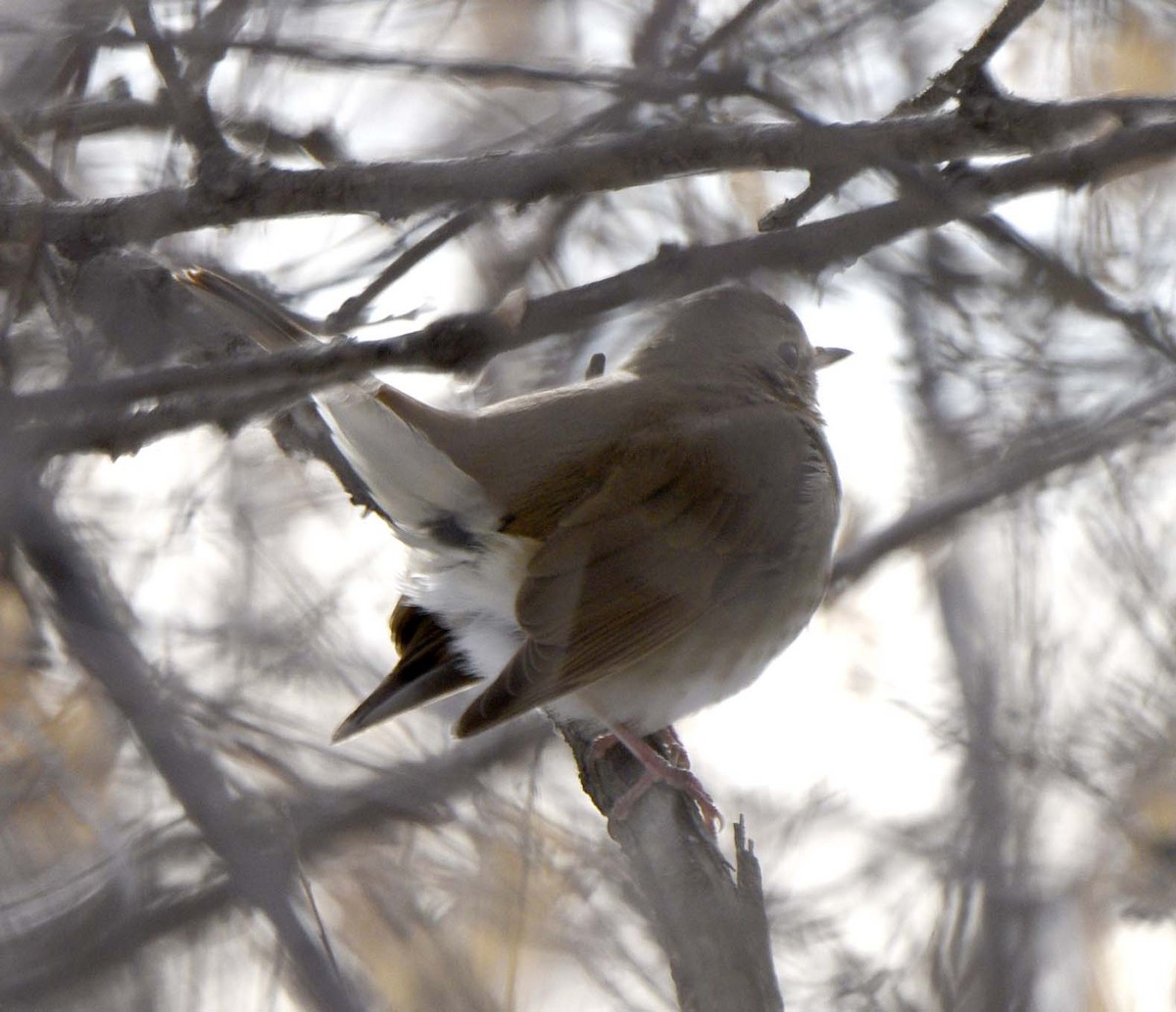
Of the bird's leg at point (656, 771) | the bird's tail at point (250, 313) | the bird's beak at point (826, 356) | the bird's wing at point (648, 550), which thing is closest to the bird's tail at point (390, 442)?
the bird's tail at point (250, 313)

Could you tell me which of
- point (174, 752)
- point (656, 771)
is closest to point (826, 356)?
point (656, 771)

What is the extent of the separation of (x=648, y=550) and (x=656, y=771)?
0.60 m

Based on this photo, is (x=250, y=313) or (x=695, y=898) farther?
(x=250, y=313)

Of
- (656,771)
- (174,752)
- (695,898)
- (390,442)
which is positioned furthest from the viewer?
(656,771)

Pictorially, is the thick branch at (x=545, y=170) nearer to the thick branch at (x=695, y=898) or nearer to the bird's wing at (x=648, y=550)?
the bird's wing at (x=648, y=550)

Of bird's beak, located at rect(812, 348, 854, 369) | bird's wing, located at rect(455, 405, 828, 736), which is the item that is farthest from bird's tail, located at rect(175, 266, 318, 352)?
bird's beak, located at rect(812, 348, 854, 369)

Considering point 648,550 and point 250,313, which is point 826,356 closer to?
point 648,550

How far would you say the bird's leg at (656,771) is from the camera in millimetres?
3629

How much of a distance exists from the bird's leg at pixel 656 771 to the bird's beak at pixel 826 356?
153cm

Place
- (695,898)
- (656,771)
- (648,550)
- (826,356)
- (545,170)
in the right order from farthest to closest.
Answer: (826,356), (648,550), (656,771), (695,898), (545,170)

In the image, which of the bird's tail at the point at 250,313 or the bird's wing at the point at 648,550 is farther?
the bird's wing at the point at 648,550

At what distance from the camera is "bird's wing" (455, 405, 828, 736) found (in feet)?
11.9

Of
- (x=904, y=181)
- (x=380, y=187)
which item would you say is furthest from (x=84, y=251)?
(x=904, y=181)

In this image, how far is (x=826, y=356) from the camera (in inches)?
198
